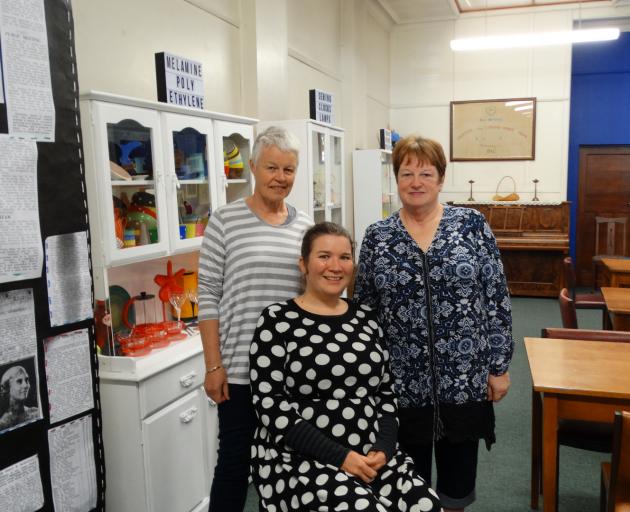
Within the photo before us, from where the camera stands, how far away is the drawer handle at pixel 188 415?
7.75 ft

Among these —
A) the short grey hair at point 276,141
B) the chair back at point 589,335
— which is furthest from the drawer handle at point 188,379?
the chair back at point 589,335

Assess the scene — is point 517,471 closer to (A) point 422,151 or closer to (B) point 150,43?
(A) point 422,151

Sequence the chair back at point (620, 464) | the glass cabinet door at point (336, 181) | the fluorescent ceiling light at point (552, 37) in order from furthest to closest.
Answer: the fluorescent ceiling light at point (552, 37) → the glass cabinet door at point (336, 181) → the chair back at point (620, 464)

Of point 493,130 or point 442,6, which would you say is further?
point 493,130

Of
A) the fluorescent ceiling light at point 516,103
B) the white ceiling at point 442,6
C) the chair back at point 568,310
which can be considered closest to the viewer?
the chair back at point 568,310

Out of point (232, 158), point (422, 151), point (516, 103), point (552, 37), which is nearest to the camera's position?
point (422, 151)

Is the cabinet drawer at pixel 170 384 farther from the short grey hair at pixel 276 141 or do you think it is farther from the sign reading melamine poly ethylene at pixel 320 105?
the sign reading melamine poly ethylene at pixel 320 105

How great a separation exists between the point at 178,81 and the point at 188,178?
46cm

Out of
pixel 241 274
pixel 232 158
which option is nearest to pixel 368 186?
pixel 232 158

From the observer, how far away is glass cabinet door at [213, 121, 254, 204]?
2945 mm

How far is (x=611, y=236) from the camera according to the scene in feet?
24.5

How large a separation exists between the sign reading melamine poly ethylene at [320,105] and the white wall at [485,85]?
3.04m

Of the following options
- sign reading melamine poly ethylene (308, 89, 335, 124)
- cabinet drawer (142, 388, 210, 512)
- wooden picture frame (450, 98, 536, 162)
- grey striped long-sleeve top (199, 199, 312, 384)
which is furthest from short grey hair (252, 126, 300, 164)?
wooden picture frame (450, 98, 536, 162)

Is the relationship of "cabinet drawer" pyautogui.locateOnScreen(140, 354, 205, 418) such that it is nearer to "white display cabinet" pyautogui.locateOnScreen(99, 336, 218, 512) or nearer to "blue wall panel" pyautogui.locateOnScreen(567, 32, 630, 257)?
"white display cabinet" pyautogui.locateOnScreen(99, 336, 218, 512)
